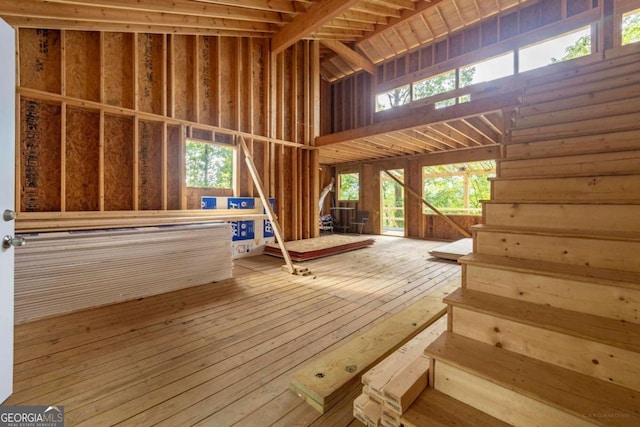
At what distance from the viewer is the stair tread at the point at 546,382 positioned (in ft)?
3.27

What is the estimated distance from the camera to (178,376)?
5.87 feet

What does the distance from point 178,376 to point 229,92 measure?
5.34 m

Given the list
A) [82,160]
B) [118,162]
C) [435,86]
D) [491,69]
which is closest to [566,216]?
[118,162]

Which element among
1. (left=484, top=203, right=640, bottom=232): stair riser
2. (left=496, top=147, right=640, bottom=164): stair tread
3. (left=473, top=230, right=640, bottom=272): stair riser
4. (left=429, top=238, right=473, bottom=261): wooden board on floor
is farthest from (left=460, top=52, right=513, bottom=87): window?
(left=473, top=230, right=640, bottom=272): stair riser

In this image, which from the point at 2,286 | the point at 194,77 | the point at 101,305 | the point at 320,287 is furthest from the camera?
the point at 194,77

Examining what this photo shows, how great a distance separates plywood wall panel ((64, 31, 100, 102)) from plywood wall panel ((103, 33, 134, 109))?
11 cm

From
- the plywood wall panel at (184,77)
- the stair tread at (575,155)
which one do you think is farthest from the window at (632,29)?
the plywood wall panel at (184,77)

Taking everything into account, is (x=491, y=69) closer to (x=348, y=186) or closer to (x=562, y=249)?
(x=348, y=186)

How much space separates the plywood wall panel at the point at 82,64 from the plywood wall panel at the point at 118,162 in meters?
0.41

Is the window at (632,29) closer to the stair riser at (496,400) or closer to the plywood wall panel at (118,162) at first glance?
the stair riser at (496,400)

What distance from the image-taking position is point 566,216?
5.53ft

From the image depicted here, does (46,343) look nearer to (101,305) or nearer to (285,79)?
(101,305)

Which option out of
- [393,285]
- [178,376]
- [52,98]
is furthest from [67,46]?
A: [393,285]

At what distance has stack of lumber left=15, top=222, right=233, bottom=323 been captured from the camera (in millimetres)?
2621
